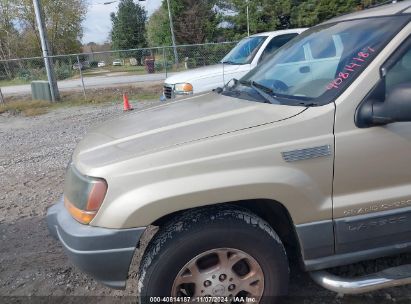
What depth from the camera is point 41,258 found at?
3.46 m

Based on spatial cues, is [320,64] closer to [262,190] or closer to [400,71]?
[400,71]

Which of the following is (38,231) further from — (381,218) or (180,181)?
(381,218)

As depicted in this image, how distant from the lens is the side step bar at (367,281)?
2293mm

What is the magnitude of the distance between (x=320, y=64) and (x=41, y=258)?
2.87 metres

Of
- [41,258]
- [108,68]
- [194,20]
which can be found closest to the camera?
[41,258]

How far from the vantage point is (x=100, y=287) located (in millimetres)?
3020

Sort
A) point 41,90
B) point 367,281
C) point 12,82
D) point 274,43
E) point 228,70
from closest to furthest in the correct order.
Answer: point 367,281 → point 228,70 → point 274,43 → point 41,90 → point 12,82

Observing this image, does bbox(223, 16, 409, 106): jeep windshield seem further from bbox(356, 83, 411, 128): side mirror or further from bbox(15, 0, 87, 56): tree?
bbox(15, 0, 87, 56): tree

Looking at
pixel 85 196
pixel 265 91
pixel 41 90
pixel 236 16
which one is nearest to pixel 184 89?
pixel 265 91

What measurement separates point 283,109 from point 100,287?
197cm

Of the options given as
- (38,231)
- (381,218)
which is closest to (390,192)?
(381,218)

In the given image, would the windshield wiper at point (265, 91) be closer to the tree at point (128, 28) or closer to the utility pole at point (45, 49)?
the utility pole at point (45, 49)

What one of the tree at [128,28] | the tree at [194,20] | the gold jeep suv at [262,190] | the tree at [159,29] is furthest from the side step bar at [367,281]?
the tree at [128,28]

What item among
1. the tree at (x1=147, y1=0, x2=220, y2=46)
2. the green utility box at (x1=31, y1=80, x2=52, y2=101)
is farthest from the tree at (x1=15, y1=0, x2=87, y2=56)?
the green utility box at (x1=31, y1=80, x2=52, y2=101)
